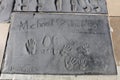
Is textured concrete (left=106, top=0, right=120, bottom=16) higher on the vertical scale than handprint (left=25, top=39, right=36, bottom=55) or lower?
higher

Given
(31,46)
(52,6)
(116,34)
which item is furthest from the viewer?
(52,6)

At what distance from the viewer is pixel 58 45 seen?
4.98 ft

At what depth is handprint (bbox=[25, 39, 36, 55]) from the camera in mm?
1482

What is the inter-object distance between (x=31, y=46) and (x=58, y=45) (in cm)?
17

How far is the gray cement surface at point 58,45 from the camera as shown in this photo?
1407mm

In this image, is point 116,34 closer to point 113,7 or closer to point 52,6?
point 113,7

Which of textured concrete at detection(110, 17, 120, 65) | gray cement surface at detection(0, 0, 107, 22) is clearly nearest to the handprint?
gray cement surface at detection(0, 0, 107, 22)

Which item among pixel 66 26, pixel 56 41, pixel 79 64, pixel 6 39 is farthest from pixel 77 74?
pixel 6 39

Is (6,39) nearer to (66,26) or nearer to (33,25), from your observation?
(33,25)

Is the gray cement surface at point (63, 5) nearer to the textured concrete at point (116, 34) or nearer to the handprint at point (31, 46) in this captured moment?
the textured concrete at point (116, 34)

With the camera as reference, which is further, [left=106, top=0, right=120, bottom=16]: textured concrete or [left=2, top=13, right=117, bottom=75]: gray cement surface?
[left=106, top=0, right=120, bottom=16]: textured concrete

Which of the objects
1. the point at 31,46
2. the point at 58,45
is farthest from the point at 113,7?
the point at 31,46

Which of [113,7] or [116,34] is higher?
[113,7]

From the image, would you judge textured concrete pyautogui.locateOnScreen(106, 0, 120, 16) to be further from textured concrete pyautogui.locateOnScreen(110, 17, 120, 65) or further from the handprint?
the handprint
